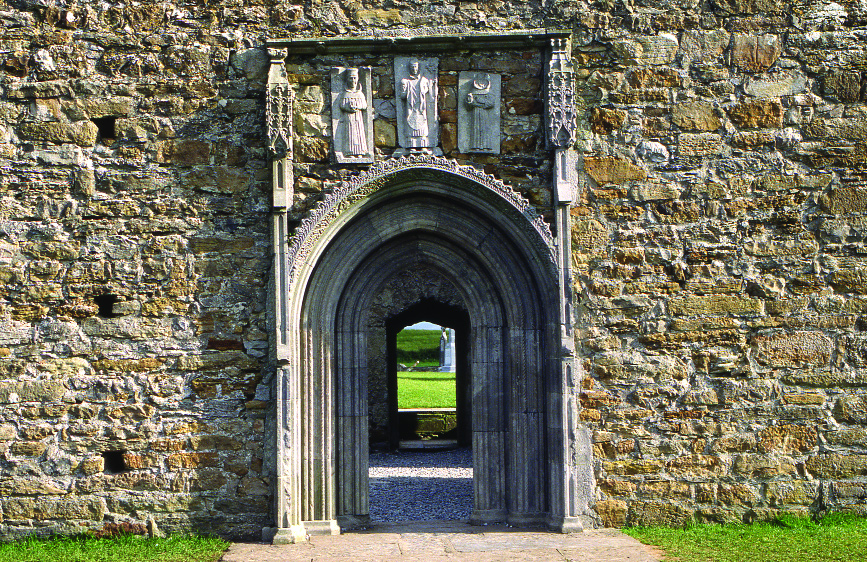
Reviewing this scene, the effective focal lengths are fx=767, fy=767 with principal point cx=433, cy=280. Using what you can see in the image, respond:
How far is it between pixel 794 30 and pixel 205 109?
182 inches

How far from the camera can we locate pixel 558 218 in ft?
19.0

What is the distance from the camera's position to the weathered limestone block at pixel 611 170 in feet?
19.5

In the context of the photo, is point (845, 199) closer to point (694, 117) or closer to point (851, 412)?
point (694, 117)

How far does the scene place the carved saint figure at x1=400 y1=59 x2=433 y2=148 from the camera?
5863 mm

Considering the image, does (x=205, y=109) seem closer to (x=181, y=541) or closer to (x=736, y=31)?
(x=181, y=541)

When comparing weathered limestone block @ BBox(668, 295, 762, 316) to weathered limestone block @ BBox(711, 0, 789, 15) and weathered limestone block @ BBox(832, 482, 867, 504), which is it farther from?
weathered limestone block @ BBox(711, 0, 789, 15)

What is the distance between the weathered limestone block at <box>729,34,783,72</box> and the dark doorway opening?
5.96 m

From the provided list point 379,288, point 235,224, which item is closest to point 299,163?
point 235,224

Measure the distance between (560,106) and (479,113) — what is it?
0.61 meters

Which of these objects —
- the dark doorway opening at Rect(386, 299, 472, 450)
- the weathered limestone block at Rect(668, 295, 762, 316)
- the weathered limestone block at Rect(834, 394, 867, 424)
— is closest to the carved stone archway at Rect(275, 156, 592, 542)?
the weathered limestone block at Rect(668, 295, 762, 316)

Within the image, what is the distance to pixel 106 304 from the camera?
5.94m

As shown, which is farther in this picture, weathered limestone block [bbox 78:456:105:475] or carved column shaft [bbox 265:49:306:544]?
weathered limestone block [bbox 78:456:105:475]

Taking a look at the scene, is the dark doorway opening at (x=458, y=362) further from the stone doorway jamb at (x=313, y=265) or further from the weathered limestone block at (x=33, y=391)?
the weathered limestone block at (x=33, y=391)

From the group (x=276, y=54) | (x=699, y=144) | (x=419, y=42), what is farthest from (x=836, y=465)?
(x=276, y=54)
